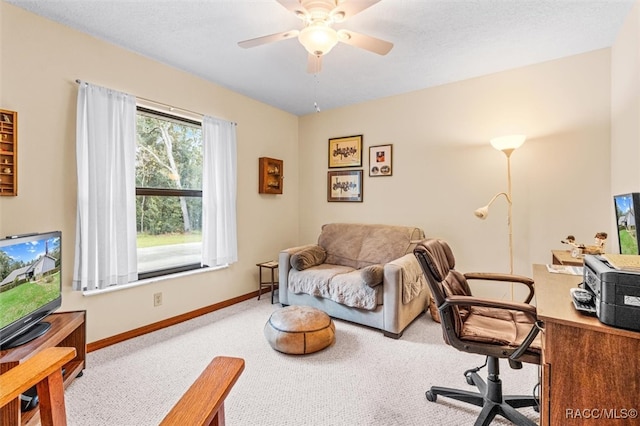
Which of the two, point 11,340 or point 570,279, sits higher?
point 570,279

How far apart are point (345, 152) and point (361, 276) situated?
6.15 ft

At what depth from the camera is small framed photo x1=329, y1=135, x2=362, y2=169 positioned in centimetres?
395

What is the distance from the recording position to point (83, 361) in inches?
79.9

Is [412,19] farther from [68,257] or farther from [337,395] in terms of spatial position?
[68,257]

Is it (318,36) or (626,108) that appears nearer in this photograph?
(318,36)

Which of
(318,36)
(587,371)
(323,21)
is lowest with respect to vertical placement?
(587,371)

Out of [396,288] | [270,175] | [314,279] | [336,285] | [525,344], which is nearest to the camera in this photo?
[525,344]

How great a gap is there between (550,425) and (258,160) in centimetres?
354

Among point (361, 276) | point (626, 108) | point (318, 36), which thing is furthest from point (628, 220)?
point (318, 36)

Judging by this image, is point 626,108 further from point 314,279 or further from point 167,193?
point 167,193

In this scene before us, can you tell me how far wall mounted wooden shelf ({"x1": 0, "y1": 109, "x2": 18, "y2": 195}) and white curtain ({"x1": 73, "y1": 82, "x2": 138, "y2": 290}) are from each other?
34 cm

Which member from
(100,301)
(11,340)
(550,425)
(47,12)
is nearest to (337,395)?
(550,425)

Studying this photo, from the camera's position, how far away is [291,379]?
2.04 metres

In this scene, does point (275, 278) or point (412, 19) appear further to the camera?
point (275, 278)
